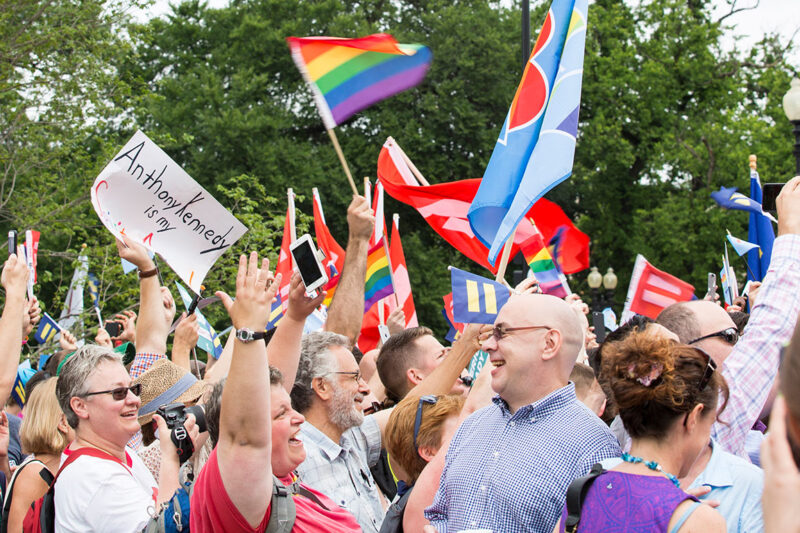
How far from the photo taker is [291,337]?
433 cm

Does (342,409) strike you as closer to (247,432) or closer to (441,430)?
(441,430)

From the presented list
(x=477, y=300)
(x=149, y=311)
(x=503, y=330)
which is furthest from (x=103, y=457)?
(x=477, y=300)

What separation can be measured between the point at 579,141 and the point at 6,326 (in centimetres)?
2640

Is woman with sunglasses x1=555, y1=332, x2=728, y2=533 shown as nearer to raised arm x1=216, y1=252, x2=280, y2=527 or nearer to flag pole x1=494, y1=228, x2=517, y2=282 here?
raised arm x1=216, y1=252, x2=280, y2=527

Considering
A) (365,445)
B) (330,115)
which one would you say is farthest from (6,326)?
(330,115)

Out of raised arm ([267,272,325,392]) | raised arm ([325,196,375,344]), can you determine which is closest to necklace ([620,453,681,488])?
raised arm ([267,272,325,392])

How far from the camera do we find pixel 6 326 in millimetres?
4590

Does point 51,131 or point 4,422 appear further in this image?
point 51,131

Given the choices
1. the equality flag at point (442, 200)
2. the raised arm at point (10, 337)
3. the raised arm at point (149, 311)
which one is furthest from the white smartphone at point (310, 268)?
the equality flag at point (442, 200)

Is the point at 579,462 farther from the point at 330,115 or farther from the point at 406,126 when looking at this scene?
the point at 406,126

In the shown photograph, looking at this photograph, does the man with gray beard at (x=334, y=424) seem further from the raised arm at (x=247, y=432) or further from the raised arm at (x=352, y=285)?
the raised arm at (x=247, y=432)

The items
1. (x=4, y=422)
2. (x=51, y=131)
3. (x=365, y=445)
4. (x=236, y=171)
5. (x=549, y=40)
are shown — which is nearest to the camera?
(x=365, y=445)

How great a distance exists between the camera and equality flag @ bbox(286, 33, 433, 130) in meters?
5.95

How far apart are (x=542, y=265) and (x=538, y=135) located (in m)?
2.82
